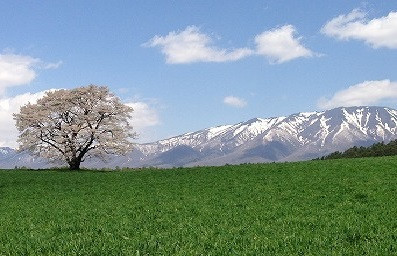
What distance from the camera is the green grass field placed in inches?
615

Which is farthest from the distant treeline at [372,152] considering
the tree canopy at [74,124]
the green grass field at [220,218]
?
the green grass field at [220,218]

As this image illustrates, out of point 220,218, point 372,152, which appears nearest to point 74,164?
point 220,218

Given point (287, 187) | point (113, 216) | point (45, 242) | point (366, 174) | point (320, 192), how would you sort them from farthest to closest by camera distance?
1. point (366, 174)
2. point (287, 187)
3. point (320, 192)
4. point (113, 216)
5. point (45, 242)

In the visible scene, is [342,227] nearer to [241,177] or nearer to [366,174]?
[366,174]

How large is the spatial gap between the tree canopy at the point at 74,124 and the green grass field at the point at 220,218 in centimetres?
3872

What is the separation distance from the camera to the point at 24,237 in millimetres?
19844

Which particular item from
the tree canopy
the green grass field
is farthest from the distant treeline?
the green grass field

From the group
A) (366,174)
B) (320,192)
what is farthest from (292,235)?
(366,174)

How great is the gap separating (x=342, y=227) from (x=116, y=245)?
8.82m

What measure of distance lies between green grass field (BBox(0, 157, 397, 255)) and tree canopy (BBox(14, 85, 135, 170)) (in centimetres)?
3872

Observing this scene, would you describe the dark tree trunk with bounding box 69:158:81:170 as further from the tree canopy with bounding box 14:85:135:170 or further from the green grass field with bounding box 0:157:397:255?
the green grass field with bounding box 0:157:397:255

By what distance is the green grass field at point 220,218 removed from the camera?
15.6m

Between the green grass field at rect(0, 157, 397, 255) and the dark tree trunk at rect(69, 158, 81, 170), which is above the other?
the dark tree trunk at rect(69, 158, 81, 170)

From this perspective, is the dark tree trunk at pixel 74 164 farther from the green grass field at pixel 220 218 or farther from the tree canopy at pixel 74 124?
the green grass field at pixel 220 218
